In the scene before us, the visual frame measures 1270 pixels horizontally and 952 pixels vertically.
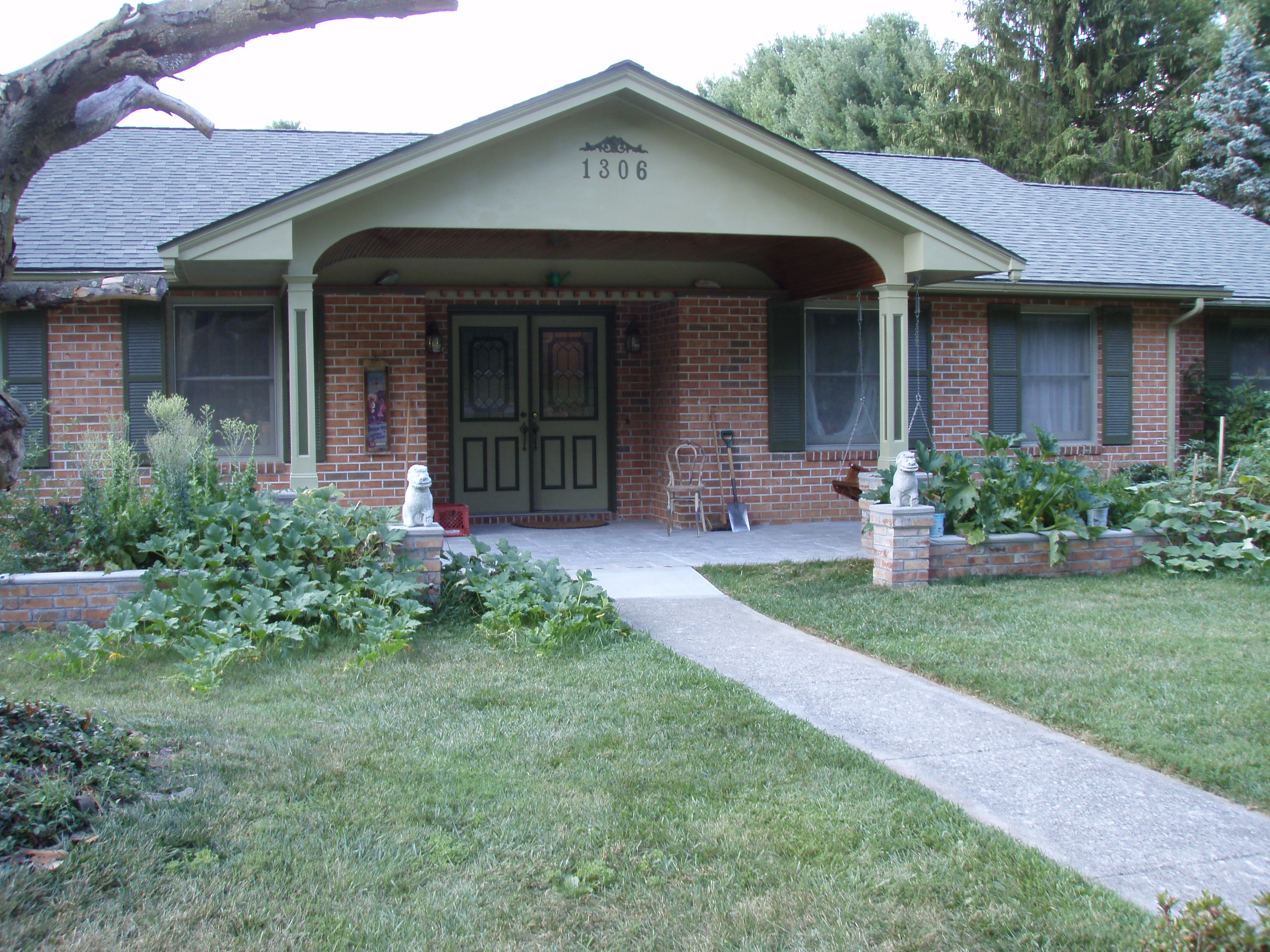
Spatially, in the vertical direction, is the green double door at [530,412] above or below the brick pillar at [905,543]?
above

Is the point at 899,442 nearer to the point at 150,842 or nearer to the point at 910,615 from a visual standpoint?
the point at 910,615

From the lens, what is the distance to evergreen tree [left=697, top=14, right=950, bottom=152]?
2841 centimetres

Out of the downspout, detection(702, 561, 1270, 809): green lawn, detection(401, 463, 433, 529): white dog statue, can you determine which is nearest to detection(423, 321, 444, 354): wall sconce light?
detection(702, 561, 1270, 809): green lawn

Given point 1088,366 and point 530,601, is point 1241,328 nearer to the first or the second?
point 1088,366

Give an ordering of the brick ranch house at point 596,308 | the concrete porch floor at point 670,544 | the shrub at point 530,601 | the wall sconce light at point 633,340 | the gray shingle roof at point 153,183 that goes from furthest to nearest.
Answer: the wall sconce light at point 633,340 < the gray shingle roof at point 153,183 < the concrete porch floor at point 670,544 < the brick ranch house at point 596,308 < the shrub at point 530,601

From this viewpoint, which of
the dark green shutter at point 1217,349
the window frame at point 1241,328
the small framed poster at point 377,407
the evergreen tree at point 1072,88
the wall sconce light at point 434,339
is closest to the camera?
the small framed poster at point 377,407

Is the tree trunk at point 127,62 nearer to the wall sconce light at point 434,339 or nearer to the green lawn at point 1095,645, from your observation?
the green lawn at point 1095,645

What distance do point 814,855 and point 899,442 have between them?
634 cm

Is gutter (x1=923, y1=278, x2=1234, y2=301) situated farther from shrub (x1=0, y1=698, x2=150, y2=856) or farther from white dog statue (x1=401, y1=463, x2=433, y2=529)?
shrub (x1=0, y1=698, x2=150, y2=856)

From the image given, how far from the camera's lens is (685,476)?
1127 centimetres

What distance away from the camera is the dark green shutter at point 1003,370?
12023 millimetres

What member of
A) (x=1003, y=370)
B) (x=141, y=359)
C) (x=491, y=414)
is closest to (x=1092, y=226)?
(x=1003, y=370)

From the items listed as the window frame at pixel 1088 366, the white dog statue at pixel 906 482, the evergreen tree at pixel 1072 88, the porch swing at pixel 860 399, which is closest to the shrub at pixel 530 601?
the white dog statue at pixel 906 482

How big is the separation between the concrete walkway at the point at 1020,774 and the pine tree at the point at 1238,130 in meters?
21.3
